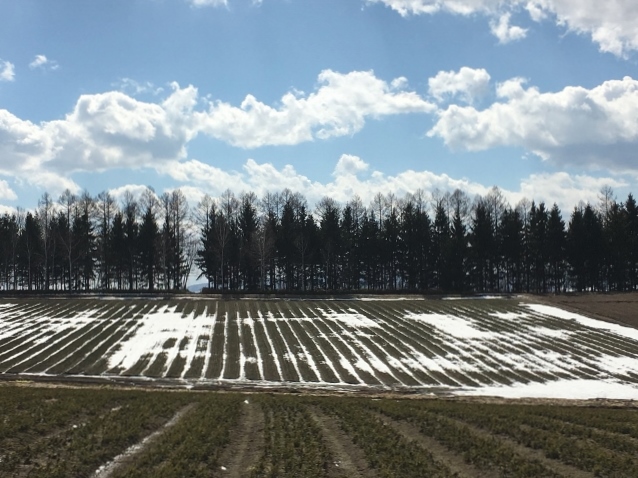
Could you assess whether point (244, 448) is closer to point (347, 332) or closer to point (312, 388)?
point (312, 388)

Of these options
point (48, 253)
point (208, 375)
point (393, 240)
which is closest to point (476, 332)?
point (208, 375)

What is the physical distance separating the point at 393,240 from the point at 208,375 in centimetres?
6382

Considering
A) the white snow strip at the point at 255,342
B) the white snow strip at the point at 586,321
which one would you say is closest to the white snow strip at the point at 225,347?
the white snow strip at the point at 255,342

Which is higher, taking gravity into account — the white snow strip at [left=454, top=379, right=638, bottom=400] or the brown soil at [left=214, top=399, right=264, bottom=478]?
the brown soil at [left=214, top=399, right=264, bottom=478]

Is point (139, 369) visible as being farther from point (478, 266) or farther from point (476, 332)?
point (478, 266)

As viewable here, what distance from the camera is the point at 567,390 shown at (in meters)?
31.9

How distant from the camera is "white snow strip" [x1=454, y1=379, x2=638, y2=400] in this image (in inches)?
1197

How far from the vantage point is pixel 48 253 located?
8956 cm

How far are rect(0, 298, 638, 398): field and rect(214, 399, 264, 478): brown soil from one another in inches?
600

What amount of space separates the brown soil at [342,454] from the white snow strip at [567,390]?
16390 millimetres

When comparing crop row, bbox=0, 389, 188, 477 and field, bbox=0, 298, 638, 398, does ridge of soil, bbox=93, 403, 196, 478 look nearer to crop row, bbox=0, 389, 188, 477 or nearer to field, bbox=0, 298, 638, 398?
crop row, bbox=0, 389, 188, 477

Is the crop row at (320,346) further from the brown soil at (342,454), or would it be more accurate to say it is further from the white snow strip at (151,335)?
the brown soil at (342,454)

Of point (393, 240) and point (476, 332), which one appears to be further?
point (393, 240)

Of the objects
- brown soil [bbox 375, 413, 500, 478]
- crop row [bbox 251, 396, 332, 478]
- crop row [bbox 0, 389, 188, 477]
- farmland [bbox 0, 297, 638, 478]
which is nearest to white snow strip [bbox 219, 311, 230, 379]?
farmland [bbox 0, 297, 638, 478]
